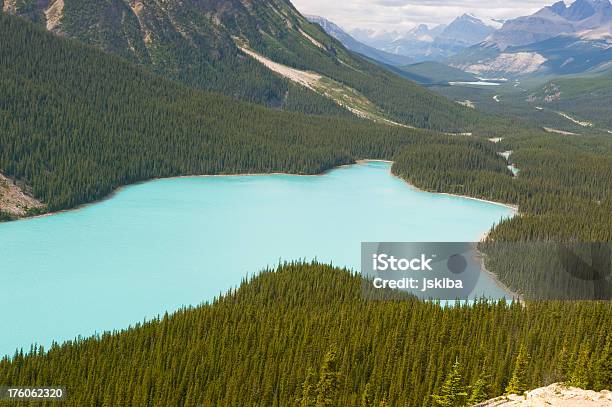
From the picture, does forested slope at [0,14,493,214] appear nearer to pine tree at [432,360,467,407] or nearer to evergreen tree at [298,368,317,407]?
evergreen tree at [298,368,317,407]

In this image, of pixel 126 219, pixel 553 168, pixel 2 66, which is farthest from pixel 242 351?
pixel 553 168

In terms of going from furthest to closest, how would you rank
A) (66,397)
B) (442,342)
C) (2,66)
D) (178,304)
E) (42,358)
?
(2,66), (178,304), (442,342), (42,358), (66,397)

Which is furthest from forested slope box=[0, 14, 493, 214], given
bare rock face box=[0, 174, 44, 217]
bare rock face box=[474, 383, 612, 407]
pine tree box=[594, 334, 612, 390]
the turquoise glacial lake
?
bare rock face box=[474, 383, 612, 407]

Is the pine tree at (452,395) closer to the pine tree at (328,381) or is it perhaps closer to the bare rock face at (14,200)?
the pine tree at (328,381)

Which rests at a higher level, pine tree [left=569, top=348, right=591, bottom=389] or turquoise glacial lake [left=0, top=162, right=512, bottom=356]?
pine tree [left=569, top=348, right=591, bottom=389]

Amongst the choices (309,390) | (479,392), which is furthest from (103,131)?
(479,392)

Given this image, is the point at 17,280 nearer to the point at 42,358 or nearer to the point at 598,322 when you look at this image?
the point at 42,358
